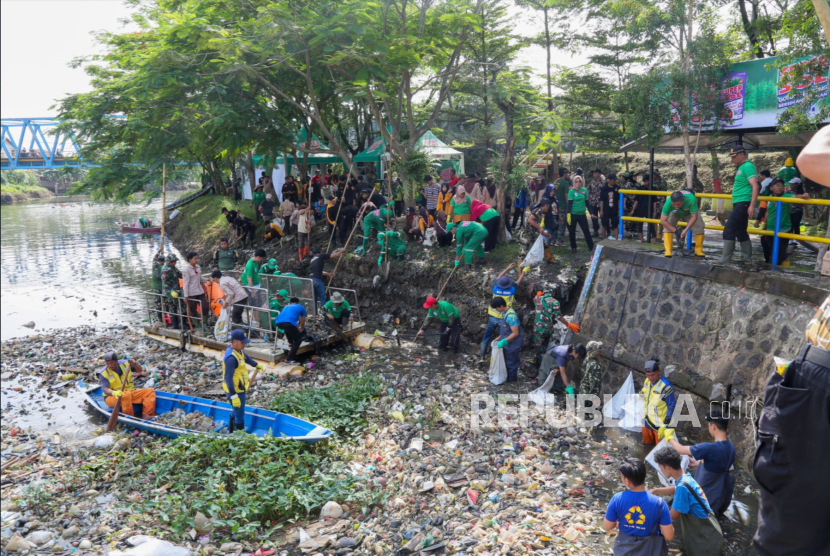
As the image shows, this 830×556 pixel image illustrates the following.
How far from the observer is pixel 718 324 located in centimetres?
761

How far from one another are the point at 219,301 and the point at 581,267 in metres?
7.31

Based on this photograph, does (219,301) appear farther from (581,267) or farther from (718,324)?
(718,324)

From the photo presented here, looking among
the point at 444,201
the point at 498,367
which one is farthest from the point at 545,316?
the point at 444,201

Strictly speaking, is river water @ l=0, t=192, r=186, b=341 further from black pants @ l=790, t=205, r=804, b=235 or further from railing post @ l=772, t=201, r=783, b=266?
black pants @ l=790, t=205, r=804, b=235

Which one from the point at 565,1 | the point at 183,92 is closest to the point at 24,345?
the point at 183,92

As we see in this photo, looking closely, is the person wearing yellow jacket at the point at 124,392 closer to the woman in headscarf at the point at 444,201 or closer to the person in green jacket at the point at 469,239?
the person in green jacket at the point at 469,239

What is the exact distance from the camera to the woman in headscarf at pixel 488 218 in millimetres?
12836

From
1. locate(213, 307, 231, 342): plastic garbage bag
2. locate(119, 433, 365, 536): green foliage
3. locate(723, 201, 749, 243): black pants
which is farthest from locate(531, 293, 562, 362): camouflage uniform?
locate(213, 307, 231, 342): plastic garbage bag

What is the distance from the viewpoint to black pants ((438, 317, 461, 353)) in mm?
11359

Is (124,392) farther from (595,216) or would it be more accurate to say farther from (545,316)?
(595,216)

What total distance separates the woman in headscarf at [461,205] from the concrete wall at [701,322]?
401cm

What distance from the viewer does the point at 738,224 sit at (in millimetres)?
7895

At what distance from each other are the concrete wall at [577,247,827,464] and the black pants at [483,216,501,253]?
3.50 m

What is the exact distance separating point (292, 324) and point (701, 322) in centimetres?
689
